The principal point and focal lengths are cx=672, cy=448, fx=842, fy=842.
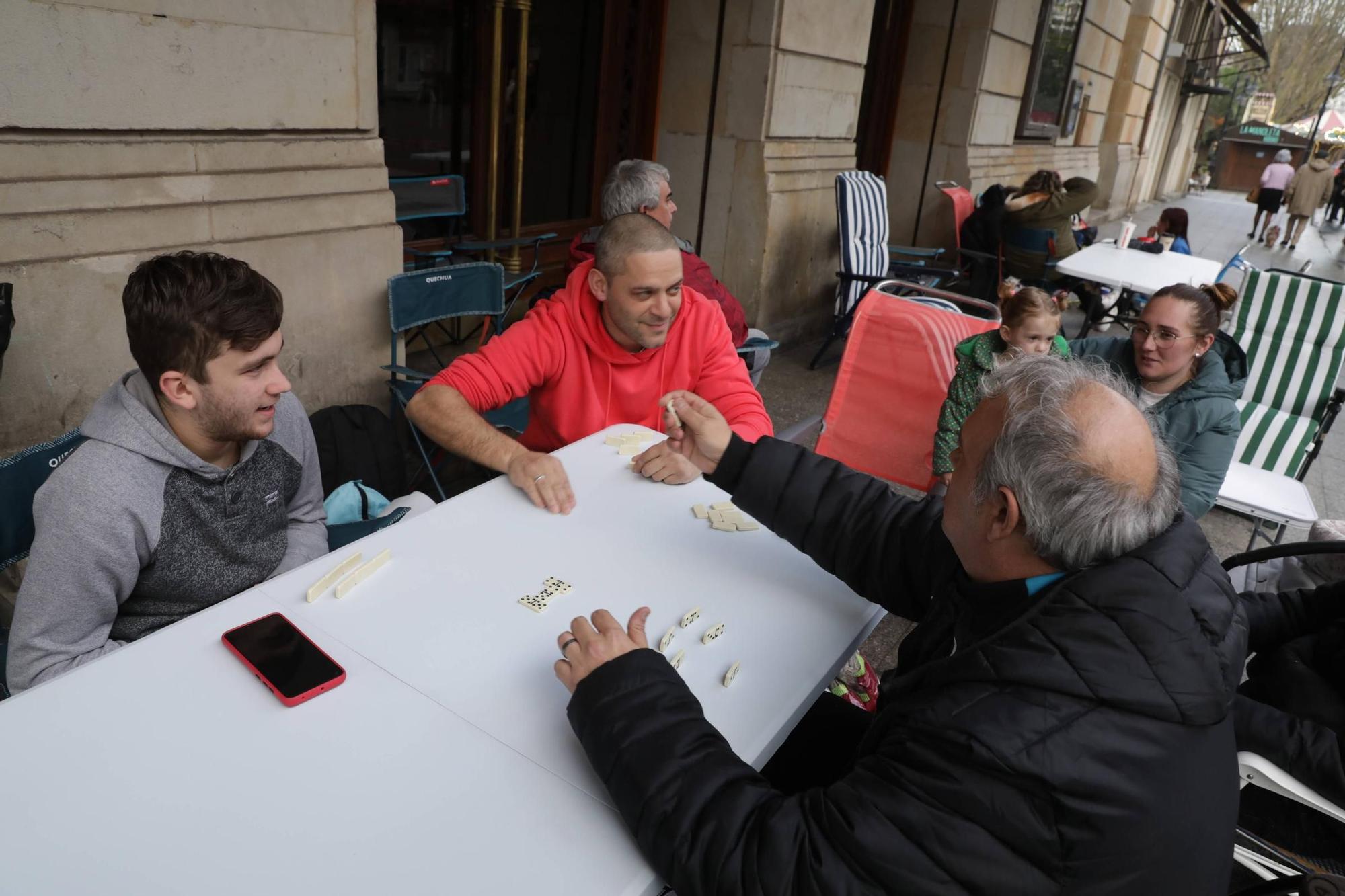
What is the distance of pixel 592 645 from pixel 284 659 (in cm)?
50

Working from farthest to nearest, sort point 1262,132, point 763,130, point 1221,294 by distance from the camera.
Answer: point 1262,132 → point 763,130 → point 1221,294

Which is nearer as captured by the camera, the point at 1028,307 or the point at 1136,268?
the point at 1028,307

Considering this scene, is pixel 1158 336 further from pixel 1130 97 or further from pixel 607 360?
pixel 1130 97

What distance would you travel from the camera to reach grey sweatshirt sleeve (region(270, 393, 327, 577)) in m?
2.02

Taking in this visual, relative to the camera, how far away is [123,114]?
8.71ft

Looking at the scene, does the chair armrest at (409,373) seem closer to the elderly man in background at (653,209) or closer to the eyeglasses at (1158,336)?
the elderly man in background at (653,209)

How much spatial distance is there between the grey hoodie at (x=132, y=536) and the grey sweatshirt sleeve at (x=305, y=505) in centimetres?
6

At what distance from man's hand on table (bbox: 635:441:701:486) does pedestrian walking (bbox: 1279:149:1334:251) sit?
20636 mm

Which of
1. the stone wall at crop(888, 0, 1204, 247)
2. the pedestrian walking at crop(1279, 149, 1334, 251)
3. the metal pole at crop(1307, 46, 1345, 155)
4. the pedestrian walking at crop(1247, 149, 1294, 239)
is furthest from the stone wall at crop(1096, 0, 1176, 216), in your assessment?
the metal pole at crop(1307, 46, 1345, 155)

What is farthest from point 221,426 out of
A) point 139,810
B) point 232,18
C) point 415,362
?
point 415,362

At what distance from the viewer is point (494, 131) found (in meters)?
5.03

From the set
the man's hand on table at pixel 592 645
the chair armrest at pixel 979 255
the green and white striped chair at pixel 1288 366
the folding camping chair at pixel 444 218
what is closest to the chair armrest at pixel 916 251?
the chair armrest at pixel 979 255

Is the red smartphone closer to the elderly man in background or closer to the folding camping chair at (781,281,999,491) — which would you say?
the elderly man in background

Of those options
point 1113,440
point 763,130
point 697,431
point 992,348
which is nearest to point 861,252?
point 763,130
